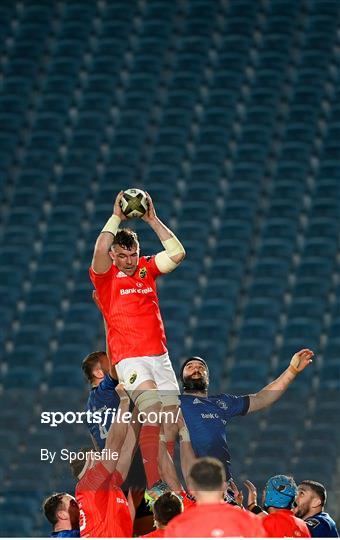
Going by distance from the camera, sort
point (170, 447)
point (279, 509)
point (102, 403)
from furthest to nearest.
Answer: point (102, 403) → point (170, 447) → point (279, 509)

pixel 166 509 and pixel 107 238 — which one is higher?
pixel 107 238

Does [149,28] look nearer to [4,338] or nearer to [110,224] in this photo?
[4,338]

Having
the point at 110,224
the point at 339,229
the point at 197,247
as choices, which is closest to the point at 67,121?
the point at 197,247

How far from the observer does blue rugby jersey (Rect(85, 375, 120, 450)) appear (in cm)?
802

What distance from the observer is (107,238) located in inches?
310

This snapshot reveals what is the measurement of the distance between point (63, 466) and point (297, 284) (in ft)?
32.0

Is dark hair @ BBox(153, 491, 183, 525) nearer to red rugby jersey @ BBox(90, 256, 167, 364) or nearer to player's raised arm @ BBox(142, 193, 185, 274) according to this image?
red rugby jersey @ BBox(90, 256, 167, 364)

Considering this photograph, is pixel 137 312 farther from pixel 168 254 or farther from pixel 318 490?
pixel 318 490

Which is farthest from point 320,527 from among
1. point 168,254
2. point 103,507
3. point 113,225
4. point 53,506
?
point 113,225

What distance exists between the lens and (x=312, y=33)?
21.0 m

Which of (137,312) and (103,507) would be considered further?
(137,312)

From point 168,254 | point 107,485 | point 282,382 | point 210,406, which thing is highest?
point 168,254

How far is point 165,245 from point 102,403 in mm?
1102

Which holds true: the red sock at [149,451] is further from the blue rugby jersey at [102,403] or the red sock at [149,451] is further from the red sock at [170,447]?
the blue rugby jersey at [102,403]
